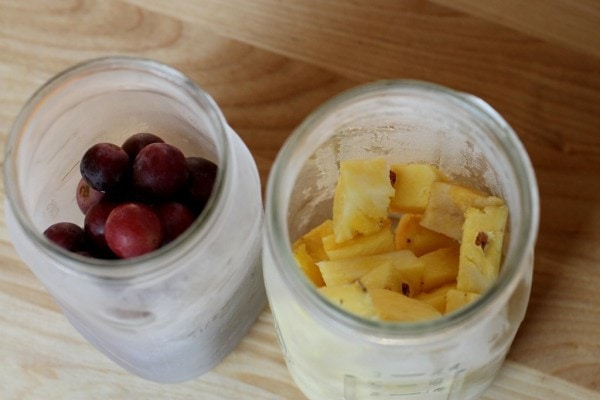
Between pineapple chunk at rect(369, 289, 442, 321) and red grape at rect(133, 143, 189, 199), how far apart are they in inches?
5.4

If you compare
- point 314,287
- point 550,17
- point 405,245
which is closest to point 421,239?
point 405,245

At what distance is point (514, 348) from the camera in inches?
23.3

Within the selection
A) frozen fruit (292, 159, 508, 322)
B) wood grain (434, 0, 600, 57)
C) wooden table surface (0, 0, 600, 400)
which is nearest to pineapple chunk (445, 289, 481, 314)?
frozen fruit (292, 159, 508, 322)

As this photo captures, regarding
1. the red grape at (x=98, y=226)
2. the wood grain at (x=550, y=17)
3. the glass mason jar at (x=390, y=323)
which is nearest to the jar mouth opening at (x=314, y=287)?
the glass mason jar at (x=390, y=323)

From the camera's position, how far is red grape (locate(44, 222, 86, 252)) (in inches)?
20.2

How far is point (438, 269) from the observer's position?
0.52 m

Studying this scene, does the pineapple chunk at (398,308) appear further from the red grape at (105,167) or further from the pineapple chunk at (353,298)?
the red grape at (105,167)

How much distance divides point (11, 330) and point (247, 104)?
0.24 m

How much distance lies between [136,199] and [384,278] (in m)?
0.16

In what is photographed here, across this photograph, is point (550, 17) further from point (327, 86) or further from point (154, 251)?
point (154, 251)

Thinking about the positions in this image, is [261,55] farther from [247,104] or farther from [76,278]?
[76,278]

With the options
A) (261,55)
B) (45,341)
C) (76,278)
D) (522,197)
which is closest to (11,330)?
(45,341)

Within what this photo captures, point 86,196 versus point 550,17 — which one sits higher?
point 550,17

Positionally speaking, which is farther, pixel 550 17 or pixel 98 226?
pixel 550 17
